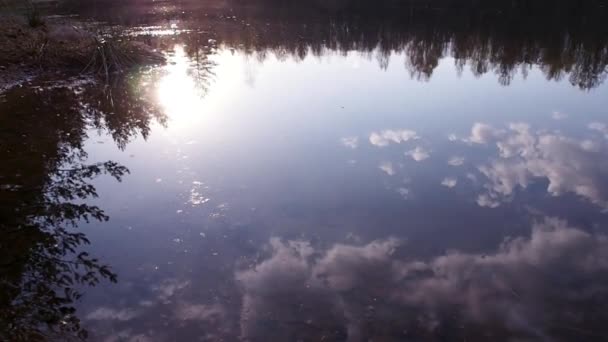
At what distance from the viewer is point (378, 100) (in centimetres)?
1489

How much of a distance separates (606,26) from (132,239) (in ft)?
114

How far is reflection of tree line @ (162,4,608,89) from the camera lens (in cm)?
1995

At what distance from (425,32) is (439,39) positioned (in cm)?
237

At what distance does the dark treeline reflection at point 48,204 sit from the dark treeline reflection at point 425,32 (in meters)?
11.5

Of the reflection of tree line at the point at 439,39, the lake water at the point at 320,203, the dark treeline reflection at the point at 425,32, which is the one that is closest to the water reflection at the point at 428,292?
the lake water at the point at 320,203

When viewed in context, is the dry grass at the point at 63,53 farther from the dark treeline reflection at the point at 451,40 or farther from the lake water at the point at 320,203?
the dark treeline reflection at the point at 451,40

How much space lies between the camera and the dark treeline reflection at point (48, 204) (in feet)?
17.7

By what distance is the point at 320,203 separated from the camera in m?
8.40

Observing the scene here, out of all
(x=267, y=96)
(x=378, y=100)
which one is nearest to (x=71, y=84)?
(x=267, y=96)

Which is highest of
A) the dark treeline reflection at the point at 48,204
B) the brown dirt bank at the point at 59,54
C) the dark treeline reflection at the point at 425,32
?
the dark treeline reflection at the point at 425,32

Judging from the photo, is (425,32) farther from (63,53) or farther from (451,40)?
(63,53)

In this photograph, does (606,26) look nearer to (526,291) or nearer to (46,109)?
(526,291)

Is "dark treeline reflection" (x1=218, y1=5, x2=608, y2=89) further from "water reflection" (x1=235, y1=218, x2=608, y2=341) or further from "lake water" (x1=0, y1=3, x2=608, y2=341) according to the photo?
"water reflection" (x1=235, y1=218, x2=608, y2=341)

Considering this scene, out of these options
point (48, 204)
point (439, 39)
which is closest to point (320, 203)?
point (48, 204)
